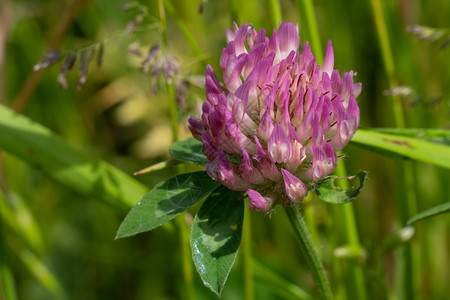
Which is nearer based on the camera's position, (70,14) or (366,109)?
(70,14)

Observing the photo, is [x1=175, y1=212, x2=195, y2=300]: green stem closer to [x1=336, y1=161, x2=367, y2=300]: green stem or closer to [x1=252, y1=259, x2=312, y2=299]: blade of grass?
[x1=252, y1=259, x2=312, y2=299]: blade of grass

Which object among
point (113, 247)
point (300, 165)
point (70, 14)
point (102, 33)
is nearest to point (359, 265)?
point (300, 165)

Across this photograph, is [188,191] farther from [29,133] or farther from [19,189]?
[19,189]

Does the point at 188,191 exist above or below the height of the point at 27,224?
above

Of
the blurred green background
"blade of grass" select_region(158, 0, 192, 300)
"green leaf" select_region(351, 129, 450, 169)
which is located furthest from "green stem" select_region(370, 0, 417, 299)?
"blade of grass" select_region(158, 0, 192, 300)

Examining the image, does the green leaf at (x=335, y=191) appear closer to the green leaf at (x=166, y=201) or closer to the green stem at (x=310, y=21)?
the green leaf at (x=166, y=201)

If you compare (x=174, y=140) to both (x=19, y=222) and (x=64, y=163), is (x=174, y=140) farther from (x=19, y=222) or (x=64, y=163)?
(x=19, y=222)

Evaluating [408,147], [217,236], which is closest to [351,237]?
[408,147]
